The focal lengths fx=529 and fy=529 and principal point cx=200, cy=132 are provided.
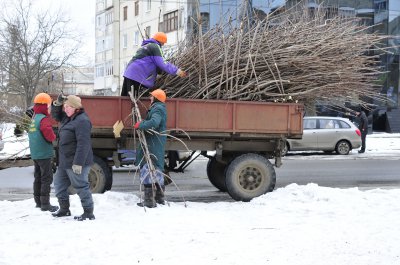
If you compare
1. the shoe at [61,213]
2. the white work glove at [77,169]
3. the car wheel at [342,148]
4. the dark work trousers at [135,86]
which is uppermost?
the dark work trousers at [135,86]

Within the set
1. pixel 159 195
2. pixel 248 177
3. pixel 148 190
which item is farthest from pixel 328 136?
pixel 148 190

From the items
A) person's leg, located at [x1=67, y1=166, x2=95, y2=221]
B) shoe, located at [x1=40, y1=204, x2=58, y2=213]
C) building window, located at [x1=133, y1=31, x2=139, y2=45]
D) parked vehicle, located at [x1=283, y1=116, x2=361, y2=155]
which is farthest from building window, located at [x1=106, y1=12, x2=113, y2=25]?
person's leg, located at [x1=67, y1=166, x2=95, y2=221]

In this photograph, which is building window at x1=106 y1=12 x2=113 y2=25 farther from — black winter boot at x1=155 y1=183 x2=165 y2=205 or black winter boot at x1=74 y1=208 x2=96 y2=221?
black winter boot at x1=74 y1=208 x2=96 y2=221

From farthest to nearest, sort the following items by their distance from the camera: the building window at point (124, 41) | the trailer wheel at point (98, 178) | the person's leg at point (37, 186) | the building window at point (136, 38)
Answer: the building window at point (124, 41), the building window at point (136, 38), the trailer wheel at point (98, 178), the person's leg at point (37, 186)

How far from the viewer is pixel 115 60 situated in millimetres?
51188

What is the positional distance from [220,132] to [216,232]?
2.57 m

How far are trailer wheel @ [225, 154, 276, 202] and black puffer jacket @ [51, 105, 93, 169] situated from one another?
8.75 feet

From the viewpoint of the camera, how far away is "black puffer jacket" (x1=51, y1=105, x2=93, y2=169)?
648cm

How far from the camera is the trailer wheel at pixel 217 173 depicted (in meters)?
9.86

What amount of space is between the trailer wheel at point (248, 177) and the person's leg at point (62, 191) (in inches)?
108

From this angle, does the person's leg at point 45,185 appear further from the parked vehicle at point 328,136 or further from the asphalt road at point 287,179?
the parked vehicle at point 328,136

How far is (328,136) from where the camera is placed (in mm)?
19047

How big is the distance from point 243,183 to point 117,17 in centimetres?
4574

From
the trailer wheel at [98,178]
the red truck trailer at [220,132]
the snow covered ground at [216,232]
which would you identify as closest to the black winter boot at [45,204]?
the snow covered ground at [216,232]
